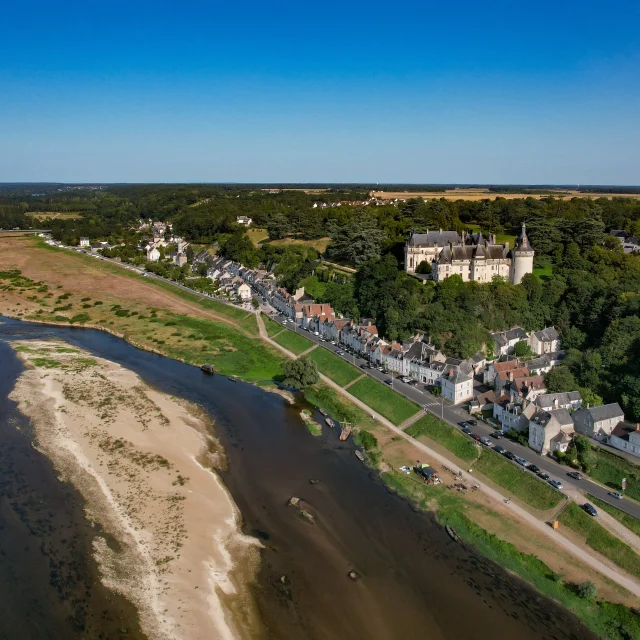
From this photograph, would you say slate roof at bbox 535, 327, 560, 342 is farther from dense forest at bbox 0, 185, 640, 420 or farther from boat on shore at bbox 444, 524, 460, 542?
boat on shore at bbox 444, 524, 460, 542

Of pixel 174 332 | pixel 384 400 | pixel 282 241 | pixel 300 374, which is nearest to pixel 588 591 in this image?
pixel 384 400

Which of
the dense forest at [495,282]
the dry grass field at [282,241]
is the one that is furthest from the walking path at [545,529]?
the dry grass field at [282,241]

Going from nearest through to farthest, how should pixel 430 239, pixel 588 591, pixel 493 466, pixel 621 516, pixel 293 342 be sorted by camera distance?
pixel 588 591 → pixel 621 516 → pixel 493 466 → pixel 293 342 → pixel 430 239

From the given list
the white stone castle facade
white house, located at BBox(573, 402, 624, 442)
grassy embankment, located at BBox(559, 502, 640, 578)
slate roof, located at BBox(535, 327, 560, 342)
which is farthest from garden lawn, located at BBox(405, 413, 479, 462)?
the white stone castle facade

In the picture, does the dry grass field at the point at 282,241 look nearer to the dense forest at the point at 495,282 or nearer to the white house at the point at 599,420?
the dense forest at the point at 495,282

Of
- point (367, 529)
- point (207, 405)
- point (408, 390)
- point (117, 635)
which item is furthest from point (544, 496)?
point (207, 405)

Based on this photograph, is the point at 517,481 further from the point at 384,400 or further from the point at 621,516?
the point at 384,400

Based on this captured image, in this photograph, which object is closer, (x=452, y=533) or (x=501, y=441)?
(x=452, y=533)
